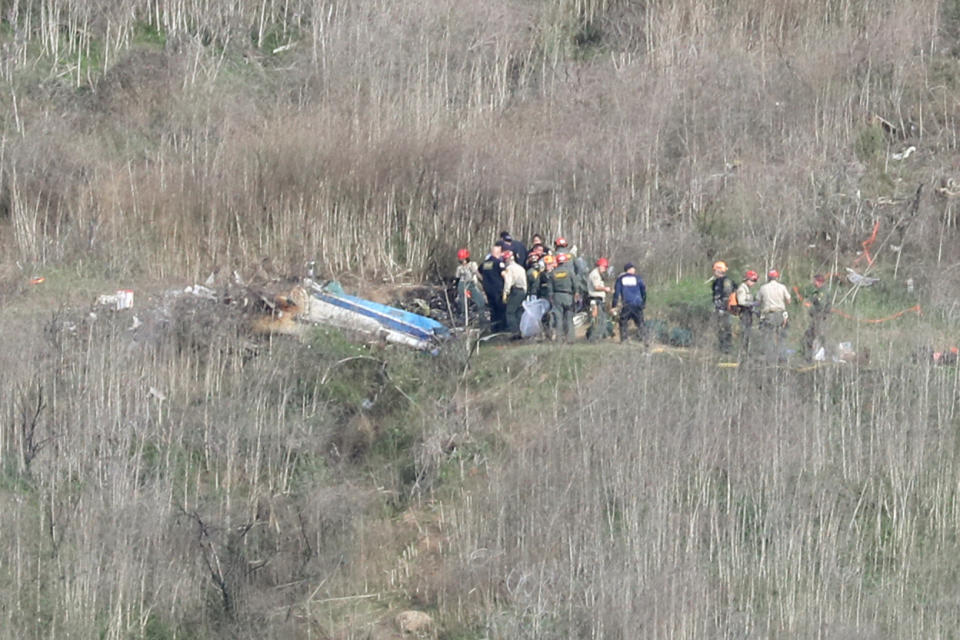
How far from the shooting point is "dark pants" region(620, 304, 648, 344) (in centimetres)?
2173

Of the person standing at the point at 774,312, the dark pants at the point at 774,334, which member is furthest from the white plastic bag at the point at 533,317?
the dark pants at the point at 774,334

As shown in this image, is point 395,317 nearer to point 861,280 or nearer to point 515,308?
point 515,308

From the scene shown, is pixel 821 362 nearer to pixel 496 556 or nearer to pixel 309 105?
pixel 496 556

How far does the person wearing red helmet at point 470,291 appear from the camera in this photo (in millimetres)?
22594

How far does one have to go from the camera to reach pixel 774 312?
21016mm

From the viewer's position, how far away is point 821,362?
2081cm

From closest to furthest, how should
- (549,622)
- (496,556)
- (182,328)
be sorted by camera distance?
(549,622) → (496,556) → (182,328)

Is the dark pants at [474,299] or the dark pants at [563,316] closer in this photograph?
the dark pants at [563,316]

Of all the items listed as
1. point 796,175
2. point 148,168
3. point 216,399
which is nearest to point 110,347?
point 216,399

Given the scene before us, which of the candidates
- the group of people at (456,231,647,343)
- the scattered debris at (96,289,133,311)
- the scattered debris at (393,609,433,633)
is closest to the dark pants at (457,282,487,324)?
the group of people at (456,231,647,343)

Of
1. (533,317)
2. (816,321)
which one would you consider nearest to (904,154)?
(816,321)

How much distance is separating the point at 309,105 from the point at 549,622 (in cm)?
1250

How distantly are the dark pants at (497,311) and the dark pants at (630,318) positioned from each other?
4.43 ft

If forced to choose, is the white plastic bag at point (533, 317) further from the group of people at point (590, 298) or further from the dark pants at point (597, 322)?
the dark pants at point (597, 322)
